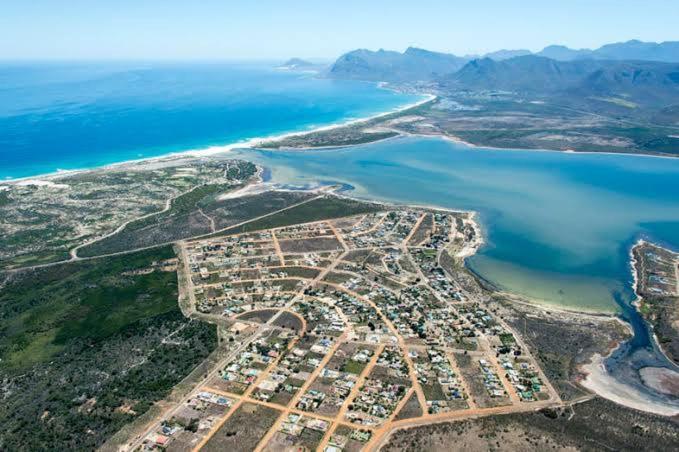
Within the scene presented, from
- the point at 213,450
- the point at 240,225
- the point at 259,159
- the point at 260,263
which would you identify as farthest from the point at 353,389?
the point at 259,159

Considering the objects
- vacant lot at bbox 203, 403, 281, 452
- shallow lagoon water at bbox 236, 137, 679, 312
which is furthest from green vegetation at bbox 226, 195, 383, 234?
vacant lot at bbox 203, 403, 281, 452

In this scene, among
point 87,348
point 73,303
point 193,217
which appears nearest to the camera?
point 87,348

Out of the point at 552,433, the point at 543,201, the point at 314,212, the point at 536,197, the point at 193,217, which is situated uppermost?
the point at 536,197

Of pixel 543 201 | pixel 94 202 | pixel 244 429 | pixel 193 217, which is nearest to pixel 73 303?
pixel 193 217

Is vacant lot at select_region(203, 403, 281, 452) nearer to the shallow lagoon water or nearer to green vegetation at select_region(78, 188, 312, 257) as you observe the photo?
the shallow lagoon water

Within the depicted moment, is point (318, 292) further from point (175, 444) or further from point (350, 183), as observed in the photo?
point (350, 183)

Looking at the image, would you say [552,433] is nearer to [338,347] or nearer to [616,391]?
[616,391]
